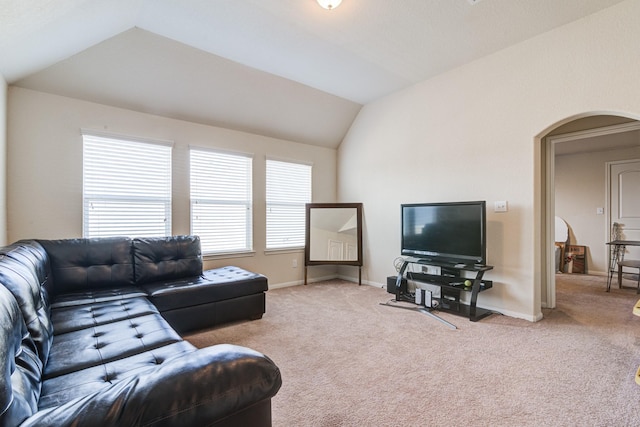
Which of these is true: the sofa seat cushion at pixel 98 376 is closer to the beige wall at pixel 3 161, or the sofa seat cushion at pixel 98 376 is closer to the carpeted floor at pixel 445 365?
the carpeted floor at pixel 445 365

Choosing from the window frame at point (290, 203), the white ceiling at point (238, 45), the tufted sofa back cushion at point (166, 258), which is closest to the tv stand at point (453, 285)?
the window frame at point (290, 203)

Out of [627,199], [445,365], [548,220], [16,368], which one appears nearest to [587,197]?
[627,199]

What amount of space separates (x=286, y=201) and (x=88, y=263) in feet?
9.03

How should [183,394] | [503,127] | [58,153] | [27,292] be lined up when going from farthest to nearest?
[503,127]
[58,153]
[27,292]
[183,394]

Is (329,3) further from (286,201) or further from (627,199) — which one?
(627,199)

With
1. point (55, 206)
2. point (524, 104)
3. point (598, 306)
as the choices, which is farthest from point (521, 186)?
point (55, 206)

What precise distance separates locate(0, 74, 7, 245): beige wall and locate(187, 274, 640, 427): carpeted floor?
Answer: 81.7 inches

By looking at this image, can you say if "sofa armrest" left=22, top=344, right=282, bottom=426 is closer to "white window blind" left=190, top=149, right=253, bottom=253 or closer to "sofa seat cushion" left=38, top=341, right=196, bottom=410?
"sofa seat cushion" left=38, top=341, right=196, bottom=410

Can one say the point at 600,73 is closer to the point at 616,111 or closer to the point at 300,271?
the point at 616,111

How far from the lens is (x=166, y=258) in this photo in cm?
325

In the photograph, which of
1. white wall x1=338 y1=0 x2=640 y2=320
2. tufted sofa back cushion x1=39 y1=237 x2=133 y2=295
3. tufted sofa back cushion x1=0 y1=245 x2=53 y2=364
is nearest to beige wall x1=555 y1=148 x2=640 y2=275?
white wall x1=338 y1=0 x2=640 y2=320

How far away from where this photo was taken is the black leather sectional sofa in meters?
0.83

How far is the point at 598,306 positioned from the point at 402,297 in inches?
93.5

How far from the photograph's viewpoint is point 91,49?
292 centimetres
